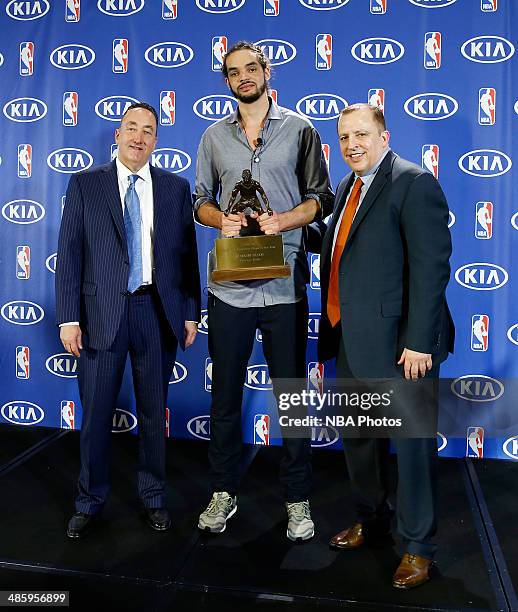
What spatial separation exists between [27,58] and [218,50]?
4.11 feet

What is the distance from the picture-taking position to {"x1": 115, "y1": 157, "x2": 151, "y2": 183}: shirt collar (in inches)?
105

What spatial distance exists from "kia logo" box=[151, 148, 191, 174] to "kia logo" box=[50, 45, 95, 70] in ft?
2.40

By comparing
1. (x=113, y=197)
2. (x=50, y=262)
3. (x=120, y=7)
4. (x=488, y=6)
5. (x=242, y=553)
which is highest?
(x=120, y=7)

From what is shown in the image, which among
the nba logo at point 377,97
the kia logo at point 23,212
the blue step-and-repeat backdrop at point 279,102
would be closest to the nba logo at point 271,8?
the blue step-and-repeat backdrop at point 279,102

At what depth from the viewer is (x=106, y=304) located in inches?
103

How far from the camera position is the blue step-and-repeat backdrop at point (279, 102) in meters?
3.52

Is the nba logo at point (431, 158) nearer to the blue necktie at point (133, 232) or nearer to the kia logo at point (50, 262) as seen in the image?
the blue necktie at point (133, 232)

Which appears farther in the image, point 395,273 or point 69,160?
point 69,160

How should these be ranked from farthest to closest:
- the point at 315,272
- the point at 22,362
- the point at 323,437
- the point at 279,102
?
the point at 22,362, the point at 323,437, the point at 315,272, the point at 279,102

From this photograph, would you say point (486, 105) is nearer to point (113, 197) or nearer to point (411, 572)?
point (113, 197)

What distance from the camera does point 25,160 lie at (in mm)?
4012

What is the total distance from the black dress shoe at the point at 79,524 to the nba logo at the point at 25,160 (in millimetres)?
2296

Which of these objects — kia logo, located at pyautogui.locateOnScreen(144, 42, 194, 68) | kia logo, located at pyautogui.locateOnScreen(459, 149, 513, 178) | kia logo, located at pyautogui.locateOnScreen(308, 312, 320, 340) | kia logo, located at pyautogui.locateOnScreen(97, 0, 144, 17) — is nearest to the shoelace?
kia logo, located at pyautogui.locateOnScreen(308, 312, 320, 340)

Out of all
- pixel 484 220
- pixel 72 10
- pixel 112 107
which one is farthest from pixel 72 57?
pixel 484 220
